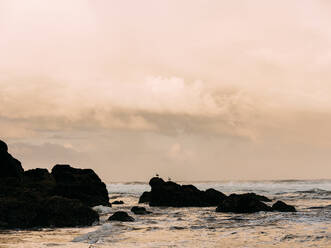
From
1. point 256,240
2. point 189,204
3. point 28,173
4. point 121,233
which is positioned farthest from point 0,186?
point 189,204

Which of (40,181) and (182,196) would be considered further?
(182,196)

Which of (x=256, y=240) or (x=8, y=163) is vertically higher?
(x=8, y=163)

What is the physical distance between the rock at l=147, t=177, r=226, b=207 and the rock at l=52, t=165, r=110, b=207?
715 cm

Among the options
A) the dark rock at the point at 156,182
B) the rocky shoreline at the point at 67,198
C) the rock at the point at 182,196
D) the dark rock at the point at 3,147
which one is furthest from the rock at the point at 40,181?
the dark rock at the point at 156,182

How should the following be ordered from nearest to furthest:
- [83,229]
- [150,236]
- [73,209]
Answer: [150,236], [83,229], [73,209]

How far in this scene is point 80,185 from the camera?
3725cm

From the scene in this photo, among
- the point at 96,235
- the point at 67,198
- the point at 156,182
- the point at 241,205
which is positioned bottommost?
the point at 96,235

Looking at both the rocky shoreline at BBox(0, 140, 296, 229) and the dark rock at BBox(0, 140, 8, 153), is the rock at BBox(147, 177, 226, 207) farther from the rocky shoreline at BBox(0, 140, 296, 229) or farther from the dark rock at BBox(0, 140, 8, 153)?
the dark rock at BBox(0, 140, 8, 153)

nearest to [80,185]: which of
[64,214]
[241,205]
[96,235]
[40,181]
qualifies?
[40,181]

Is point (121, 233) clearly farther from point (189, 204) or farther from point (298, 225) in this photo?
point (189, 204)

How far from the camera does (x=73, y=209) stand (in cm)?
2152

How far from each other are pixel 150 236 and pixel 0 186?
12888 mm

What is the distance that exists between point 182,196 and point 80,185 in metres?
11.4

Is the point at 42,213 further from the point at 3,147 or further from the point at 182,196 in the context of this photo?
the point at 182,196
